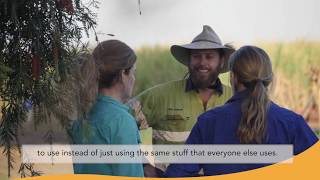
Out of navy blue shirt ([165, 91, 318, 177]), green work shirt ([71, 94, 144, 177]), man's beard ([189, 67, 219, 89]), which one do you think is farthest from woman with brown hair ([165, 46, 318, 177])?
man's beard ([189, 67, 219, 89])

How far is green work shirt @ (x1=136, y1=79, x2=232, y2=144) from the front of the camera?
3461mm

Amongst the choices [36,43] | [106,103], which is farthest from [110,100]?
[36,43]

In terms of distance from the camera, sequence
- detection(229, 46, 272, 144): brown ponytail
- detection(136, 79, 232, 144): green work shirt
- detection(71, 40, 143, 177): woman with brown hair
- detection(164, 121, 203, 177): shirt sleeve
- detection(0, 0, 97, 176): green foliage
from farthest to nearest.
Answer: detection(136, 79, 232, 144): green work shirt < detection(164, 121, 203, 177): shirt sleeve < detection(229, 46, 272, 144): brown ponytail < detection(71, 40, 143, 177): woman with brown hair < detection(0, 0, 97, 176): green foliage

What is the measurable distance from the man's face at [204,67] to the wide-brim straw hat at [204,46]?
0.11 ft

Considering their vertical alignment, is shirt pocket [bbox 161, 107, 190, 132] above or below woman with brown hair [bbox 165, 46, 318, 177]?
below

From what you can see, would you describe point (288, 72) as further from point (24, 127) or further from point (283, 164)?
point (24, 127)

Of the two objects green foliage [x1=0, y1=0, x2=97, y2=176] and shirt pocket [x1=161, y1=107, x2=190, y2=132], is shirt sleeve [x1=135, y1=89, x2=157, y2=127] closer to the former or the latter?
shirt pocket [x1=161, y1=107, x2=190, y2=132]

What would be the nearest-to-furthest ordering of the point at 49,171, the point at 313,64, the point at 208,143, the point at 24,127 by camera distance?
the point at 24,127 < the point at 208,143 < the point at 49,171 < the point at 313,64

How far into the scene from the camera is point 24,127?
285 centimetres

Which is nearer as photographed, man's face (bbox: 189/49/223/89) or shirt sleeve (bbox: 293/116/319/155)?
shirt sleeve (bbox: 293/116/319/155)

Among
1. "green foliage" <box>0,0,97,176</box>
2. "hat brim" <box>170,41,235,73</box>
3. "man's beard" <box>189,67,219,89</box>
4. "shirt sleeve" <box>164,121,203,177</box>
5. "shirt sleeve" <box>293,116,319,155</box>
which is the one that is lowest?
"shirt sleeve" <box>164,121,203,177</box>

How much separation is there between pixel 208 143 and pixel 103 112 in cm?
54

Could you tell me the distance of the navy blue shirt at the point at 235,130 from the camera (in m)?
2.92

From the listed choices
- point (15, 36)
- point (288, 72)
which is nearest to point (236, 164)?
point (288, 72)
